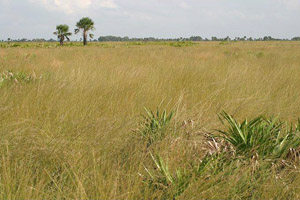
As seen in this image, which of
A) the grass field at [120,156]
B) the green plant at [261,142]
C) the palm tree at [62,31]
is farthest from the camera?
the palm tree at [62,31]

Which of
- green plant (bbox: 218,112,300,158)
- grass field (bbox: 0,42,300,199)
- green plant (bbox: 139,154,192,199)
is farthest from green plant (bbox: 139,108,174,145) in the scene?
green plant (bbox: 218,112,300,158)

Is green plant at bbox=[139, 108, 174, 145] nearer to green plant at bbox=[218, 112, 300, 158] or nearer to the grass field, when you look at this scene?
the grass field

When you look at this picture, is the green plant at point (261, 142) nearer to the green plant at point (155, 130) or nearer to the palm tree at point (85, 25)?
the green plant at point (155, 130)

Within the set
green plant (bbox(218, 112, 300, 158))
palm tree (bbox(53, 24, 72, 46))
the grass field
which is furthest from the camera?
palm tree (bbox(53, 24, 72, 46))

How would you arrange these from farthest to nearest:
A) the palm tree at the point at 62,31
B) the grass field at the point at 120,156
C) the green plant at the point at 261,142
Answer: the palm tree at the point at 62,31, the green plant at the point at 261,142, the grass field at the point at 120,156

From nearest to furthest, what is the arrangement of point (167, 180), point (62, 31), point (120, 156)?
1. point (167, 180)
2. point (120, 156)
3. point (62, 31)

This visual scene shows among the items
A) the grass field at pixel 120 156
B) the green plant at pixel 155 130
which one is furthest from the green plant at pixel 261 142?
the green plant at pixel 155 130

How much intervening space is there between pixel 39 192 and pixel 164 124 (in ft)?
3.64

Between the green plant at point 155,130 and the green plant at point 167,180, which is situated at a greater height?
the green plant at point 155,130

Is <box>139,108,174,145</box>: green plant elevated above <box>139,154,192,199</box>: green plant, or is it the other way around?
<box>139,108,174,145</box>: green plant

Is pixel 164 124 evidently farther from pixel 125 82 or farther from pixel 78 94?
pixel 125 82

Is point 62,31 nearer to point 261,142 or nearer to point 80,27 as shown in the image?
point 80,27

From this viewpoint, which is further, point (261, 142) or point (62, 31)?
point (62, 31)

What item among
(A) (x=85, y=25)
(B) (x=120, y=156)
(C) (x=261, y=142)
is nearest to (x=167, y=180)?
(B) (x=120, y=156)
